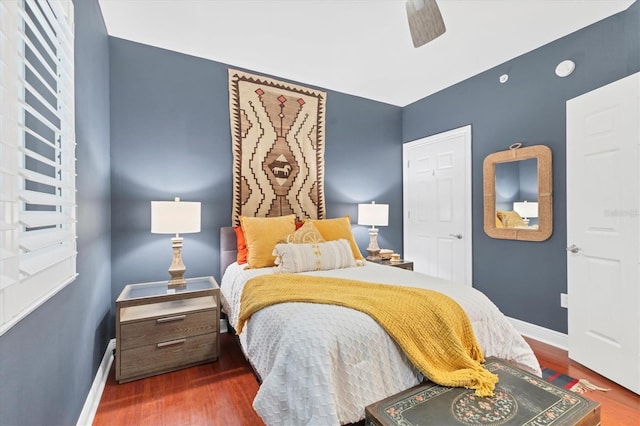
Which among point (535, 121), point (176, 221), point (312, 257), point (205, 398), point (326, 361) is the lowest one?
point (205, 398)

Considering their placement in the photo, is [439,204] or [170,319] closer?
[170,319]

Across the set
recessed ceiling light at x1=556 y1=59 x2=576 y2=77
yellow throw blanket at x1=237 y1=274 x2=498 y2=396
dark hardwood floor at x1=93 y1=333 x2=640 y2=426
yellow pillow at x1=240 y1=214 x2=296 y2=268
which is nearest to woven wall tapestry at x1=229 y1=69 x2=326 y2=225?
yellow pillow at x1=240 y1=214 x2=296 y2=268

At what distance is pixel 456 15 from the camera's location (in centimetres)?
225

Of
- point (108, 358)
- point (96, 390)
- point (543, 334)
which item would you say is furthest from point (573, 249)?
point (108, 358)

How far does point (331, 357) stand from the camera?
3.99 ft

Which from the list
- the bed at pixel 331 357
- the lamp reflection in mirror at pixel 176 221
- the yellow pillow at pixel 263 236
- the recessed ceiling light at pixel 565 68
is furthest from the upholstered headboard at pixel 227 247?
the recessed ceiling light at pixel 565 68

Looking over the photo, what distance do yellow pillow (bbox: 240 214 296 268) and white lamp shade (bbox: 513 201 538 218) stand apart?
2.22 m

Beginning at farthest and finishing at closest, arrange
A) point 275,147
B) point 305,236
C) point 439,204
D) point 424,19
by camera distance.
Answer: point 439,204, point 275,147, point 305,236, point 424,19

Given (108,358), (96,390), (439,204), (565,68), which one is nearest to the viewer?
(96,390)

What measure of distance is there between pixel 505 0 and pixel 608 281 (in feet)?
6.98

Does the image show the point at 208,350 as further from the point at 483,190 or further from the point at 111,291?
the point at 483,190

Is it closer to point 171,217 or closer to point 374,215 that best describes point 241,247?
point 171,217

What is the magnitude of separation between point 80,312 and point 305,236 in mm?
1618

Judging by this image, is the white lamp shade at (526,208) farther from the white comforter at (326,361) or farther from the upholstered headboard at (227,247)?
the upholstered headboard at (227,247)
